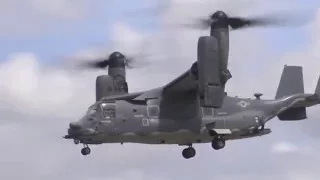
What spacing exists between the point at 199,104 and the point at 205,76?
6440mm

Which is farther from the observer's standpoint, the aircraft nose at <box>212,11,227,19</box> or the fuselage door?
the fuselage door

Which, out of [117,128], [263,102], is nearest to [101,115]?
[117,128]

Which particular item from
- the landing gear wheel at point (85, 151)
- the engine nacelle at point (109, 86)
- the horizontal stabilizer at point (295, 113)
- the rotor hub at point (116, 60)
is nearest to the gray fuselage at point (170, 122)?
the landing gear wheel at point (85, 151)

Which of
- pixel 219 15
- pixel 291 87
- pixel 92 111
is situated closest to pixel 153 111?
pixel 92 111

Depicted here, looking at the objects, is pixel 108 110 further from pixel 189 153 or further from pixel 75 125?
pixel 189 153

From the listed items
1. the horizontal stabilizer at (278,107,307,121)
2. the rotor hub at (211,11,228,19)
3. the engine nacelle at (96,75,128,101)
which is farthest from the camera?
the horizontal stabilizer at (278,107,307,121)

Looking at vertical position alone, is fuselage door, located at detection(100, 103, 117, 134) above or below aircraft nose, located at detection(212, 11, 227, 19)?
below

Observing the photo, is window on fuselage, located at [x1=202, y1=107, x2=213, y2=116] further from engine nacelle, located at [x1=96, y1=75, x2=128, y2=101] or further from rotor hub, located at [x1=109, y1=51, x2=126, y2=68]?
rotor hub, located at [x1=109, y1=51, x2=126, y2=68]

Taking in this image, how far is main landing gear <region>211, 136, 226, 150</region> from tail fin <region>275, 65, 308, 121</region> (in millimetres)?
7487

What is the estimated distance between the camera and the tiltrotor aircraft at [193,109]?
71.9 meters

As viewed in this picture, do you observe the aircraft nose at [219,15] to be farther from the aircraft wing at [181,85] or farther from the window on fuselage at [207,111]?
the window on fuselage at [207,111]

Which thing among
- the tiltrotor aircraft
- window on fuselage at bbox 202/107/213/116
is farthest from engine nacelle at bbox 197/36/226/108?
window on fuselage at bbox 202/107/213/116

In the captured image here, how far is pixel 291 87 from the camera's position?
83.4m

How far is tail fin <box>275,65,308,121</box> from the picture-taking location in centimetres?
8312
